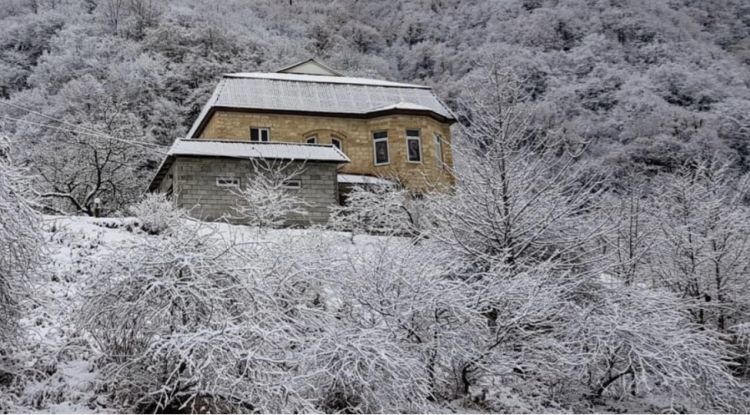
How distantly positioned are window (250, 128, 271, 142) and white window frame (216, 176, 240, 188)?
512 centimetres

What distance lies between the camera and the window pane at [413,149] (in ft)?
96.1

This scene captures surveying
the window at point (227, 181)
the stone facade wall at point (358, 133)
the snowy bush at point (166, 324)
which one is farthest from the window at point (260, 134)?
the snowy bush at point (166, 324)

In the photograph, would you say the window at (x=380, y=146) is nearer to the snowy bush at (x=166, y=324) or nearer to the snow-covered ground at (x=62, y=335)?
the snow-covered ground at (x=62, y=335)

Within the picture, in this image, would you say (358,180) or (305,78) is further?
(305,78)

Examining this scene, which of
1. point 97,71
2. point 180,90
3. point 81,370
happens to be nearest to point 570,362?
point 81,370

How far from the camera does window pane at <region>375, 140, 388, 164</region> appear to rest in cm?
2961

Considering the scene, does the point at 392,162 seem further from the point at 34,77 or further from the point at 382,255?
the point at 34,77

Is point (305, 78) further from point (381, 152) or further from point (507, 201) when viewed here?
point (507, 201)

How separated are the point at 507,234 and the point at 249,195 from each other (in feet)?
33.8

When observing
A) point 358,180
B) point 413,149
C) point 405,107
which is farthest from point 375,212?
point 405,107

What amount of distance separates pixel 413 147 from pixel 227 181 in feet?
29.2

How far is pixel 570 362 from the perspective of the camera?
12.8 metres

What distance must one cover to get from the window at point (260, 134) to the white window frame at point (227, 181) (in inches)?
202

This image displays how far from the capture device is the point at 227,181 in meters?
23.8
